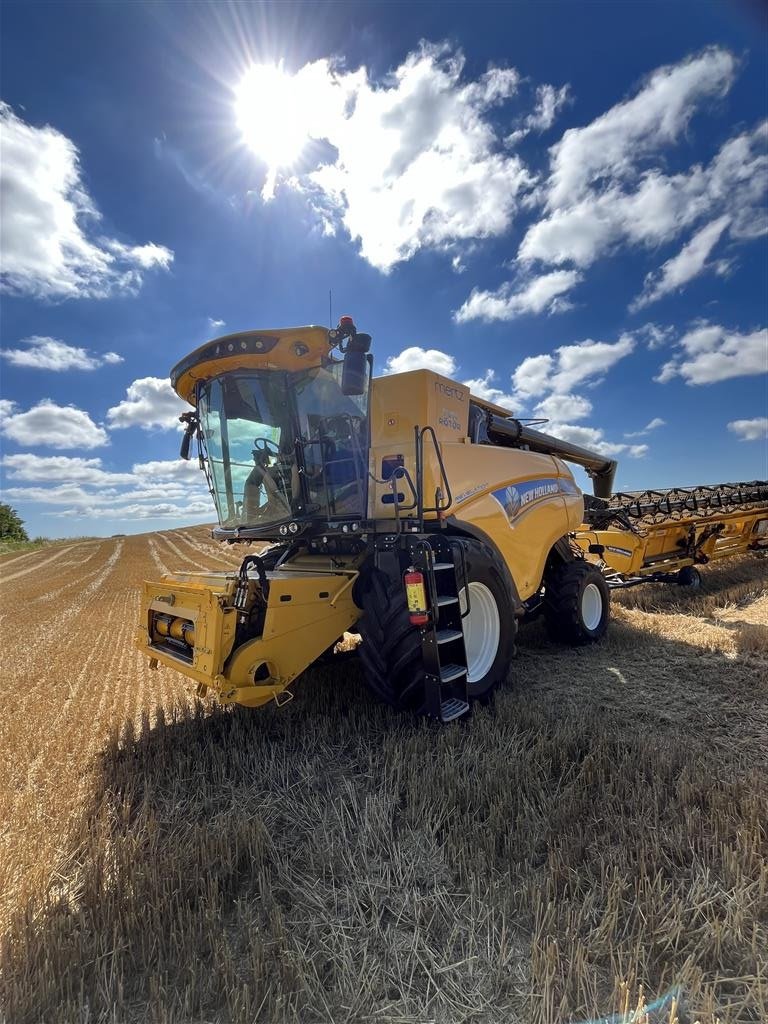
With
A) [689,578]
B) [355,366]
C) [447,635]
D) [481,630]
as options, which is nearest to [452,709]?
[447,635]

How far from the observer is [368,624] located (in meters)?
3.50

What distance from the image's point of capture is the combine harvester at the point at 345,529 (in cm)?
328

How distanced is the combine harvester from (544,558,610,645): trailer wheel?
2.23ft

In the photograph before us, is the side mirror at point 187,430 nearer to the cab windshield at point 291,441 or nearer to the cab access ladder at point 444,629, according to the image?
the cab windshield at point 291,441

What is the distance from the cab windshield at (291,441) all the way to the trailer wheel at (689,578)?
7.08 metres

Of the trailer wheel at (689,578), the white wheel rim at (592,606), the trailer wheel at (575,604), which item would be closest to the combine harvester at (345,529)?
the trailer wheel at (575,604)

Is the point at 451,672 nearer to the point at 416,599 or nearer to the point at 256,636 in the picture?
the point at 416,599

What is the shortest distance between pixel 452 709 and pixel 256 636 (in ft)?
4.35

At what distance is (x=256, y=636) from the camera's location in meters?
3.27

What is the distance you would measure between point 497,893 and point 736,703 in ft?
9.45

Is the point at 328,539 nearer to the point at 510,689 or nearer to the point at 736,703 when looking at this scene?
the point at 510,689

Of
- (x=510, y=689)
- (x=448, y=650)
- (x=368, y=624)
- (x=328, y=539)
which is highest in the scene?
(x=328, y=539)

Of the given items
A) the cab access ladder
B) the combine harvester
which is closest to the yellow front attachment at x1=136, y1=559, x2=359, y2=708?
the combine harvester

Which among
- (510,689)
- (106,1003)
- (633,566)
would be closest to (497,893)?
(106,1003)
